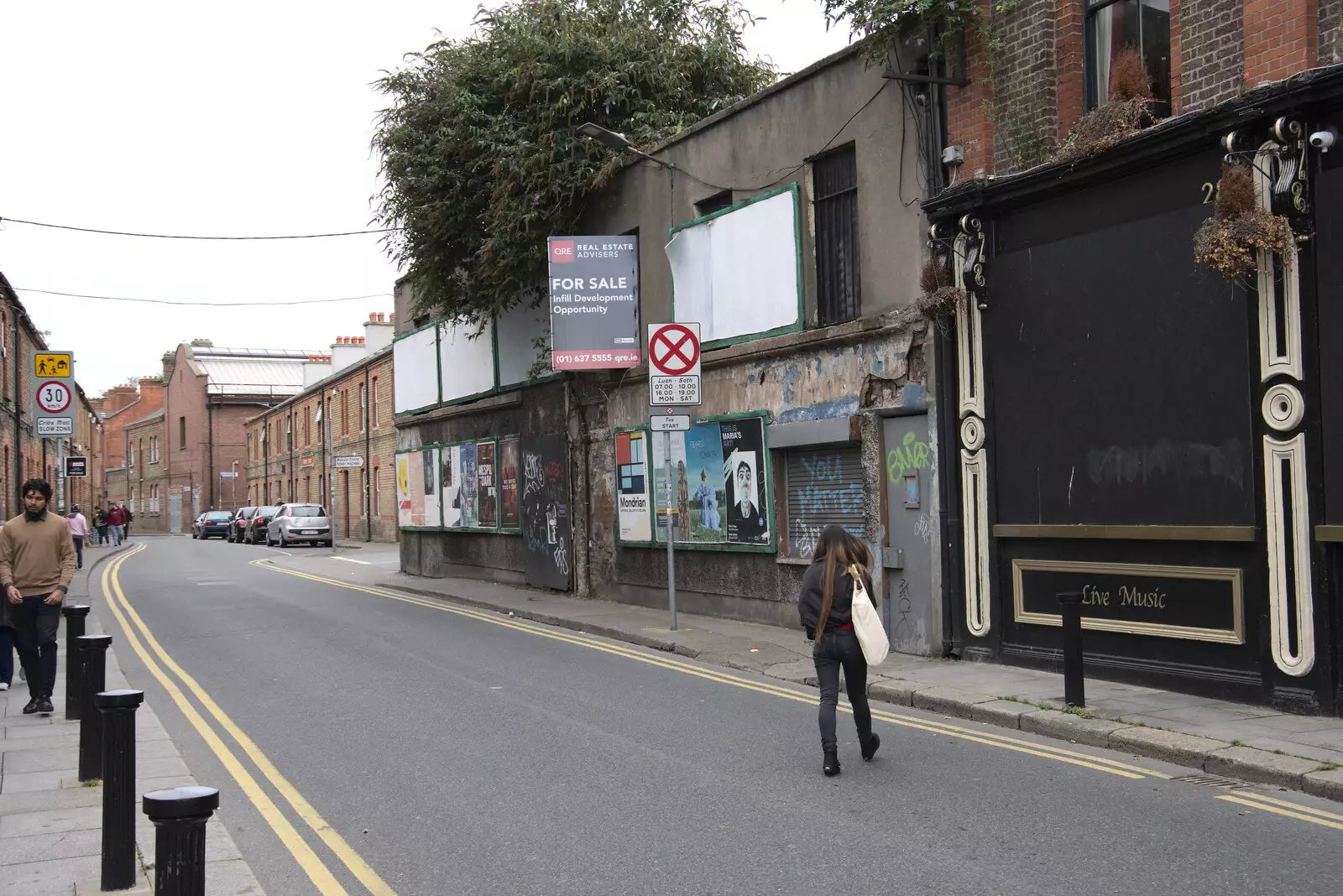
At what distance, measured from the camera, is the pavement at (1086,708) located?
7045 mm

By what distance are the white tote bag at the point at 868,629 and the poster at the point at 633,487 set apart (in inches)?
384

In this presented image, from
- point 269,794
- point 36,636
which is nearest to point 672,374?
point 36,636

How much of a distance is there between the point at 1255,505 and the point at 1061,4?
5103 millimetres

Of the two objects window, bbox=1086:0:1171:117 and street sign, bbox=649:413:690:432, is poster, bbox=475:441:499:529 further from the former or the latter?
window, bbox=1086:0:1171:117

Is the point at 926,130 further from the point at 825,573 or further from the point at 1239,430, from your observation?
the point at 825,573

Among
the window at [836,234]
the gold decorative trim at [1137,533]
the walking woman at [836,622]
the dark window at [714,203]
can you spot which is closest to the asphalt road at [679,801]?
the walking woman at [836,622]

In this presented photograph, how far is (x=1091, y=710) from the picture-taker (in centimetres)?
856

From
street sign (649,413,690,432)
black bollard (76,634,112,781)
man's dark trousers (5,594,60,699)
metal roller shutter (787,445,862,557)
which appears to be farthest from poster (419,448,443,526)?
black bollard (76,634,112,781)

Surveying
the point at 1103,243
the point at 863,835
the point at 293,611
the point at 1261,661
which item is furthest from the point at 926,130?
the point at 293,611

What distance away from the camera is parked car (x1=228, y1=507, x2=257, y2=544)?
49812 millimetres

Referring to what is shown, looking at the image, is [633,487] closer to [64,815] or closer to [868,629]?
[868,629]

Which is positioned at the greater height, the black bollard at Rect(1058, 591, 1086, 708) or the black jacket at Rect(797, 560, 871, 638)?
the black jacket at Rect(797, 560, 871, 638)

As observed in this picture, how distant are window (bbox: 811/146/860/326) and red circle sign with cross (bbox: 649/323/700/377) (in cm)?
156

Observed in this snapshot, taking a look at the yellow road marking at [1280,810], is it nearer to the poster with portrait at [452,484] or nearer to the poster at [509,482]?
the poster at [509,482]
